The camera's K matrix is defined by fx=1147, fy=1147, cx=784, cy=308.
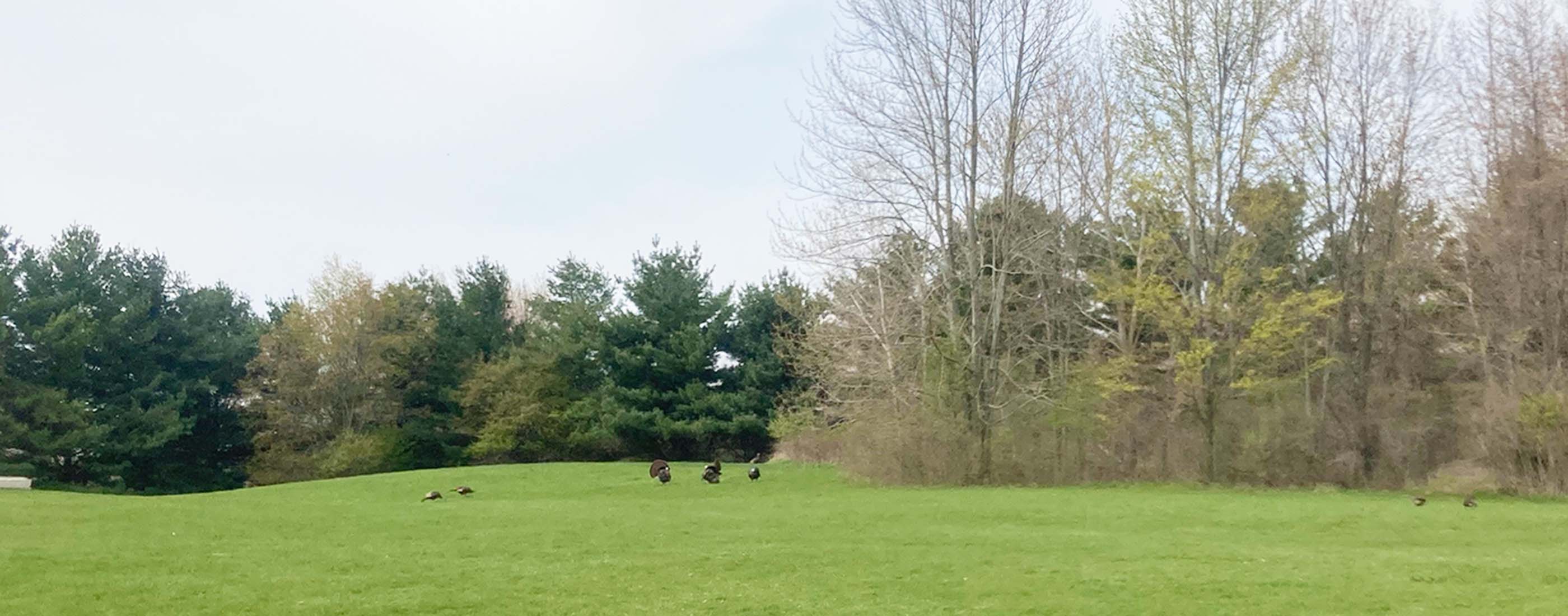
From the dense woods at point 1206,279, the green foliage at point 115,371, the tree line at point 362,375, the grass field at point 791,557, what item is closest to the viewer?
the grass field at point 791,557

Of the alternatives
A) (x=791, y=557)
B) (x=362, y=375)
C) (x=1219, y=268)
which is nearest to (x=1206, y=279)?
(x=1219, y=268)

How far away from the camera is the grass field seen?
28.4 ft

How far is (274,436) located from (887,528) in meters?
35.6

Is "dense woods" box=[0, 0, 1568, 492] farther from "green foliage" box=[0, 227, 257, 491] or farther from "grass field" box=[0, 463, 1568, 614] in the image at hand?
"green foliage" box=[0, 227, 257, 491]

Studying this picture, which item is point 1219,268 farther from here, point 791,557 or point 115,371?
point 115,371

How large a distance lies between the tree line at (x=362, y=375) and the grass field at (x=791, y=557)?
21913 millimetres

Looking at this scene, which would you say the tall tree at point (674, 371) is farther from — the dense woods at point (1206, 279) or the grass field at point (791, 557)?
the grass field at point (791, 557)

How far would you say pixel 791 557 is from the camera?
1141 centimetres

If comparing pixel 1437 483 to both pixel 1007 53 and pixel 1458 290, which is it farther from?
pixel 1007 53

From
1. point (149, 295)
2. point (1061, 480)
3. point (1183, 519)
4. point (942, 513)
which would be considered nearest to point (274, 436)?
point (149, 295)

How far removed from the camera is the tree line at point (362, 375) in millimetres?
39375

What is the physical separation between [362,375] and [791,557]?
36.5 m

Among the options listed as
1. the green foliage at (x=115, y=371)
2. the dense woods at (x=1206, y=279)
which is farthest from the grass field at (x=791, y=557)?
the green foliage at (x=115, y=371)

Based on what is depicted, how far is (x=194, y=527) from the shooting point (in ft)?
45.9
